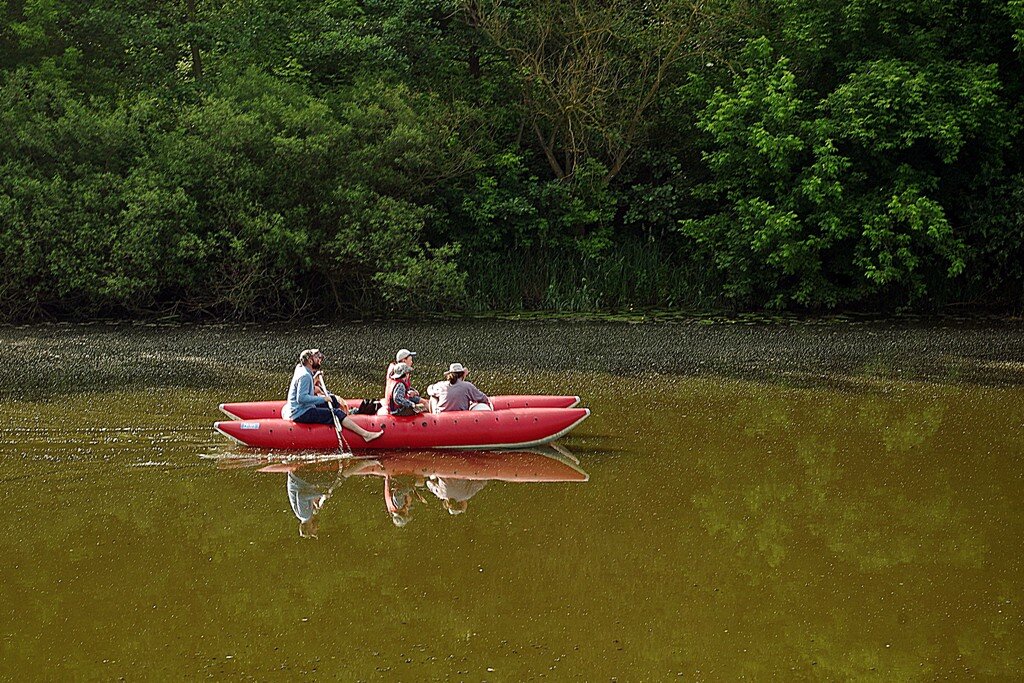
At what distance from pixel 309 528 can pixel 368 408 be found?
2.93 m

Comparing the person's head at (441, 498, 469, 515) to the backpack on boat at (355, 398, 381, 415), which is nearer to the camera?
the person's head at (441, 498, 469, 515)

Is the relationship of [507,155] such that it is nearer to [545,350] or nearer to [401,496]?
[545,350]

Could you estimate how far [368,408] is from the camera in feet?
38.0

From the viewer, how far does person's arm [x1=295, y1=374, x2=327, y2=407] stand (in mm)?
11117

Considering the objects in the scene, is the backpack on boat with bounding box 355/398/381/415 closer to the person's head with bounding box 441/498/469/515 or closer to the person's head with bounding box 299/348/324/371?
the person's head with bounding box 299/348/324/371

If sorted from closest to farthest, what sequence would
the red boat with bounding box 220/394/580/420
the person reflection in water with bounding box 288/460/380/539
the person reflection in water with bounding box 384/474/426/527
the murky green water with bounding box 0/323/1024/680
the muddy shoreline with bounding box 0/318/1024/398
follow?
the murky green water with bounding box 0/323/1024/680 < the person reflection in water with bounding box 288/460/380/539 < the person reflection in water with bounding box 384/474/426/527 < the red boat with bounding box 220/394/580/420 < the muddy shoreline with bounding box 0/318/1024/398

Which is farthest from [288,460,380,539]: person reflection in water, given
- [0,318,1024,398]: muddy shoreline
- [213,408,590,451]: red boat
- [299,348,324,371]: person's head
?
[0,318,1024,398]: muddy shoreline

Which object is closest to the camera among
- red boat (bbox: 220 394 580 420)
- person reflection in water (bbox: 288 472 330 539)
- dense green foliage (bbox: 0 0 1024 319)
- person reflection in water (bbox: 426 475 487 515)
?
person reflection in water (bbox: 288 472 330 539)

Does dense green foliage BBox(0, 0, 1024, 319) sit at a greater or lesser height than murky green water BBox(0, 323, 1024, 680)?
greater

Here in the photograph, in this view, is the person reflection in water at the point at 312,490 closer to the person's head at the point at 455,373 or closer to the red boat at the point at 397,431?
the red boat at the point at 397,431

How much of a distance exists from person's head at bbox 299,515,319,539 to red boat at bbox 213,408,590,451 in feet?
7.07

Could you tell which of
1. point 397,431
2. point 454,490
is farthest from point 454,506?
point 397,431

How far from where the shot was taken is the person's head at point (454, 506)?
30.2ft

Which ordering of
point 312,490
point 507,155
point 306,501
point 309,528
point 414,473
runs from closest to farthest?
1. point 309,528
2. point 306,501
3. point 312,490
4. point 414,473
5. point 507,155
